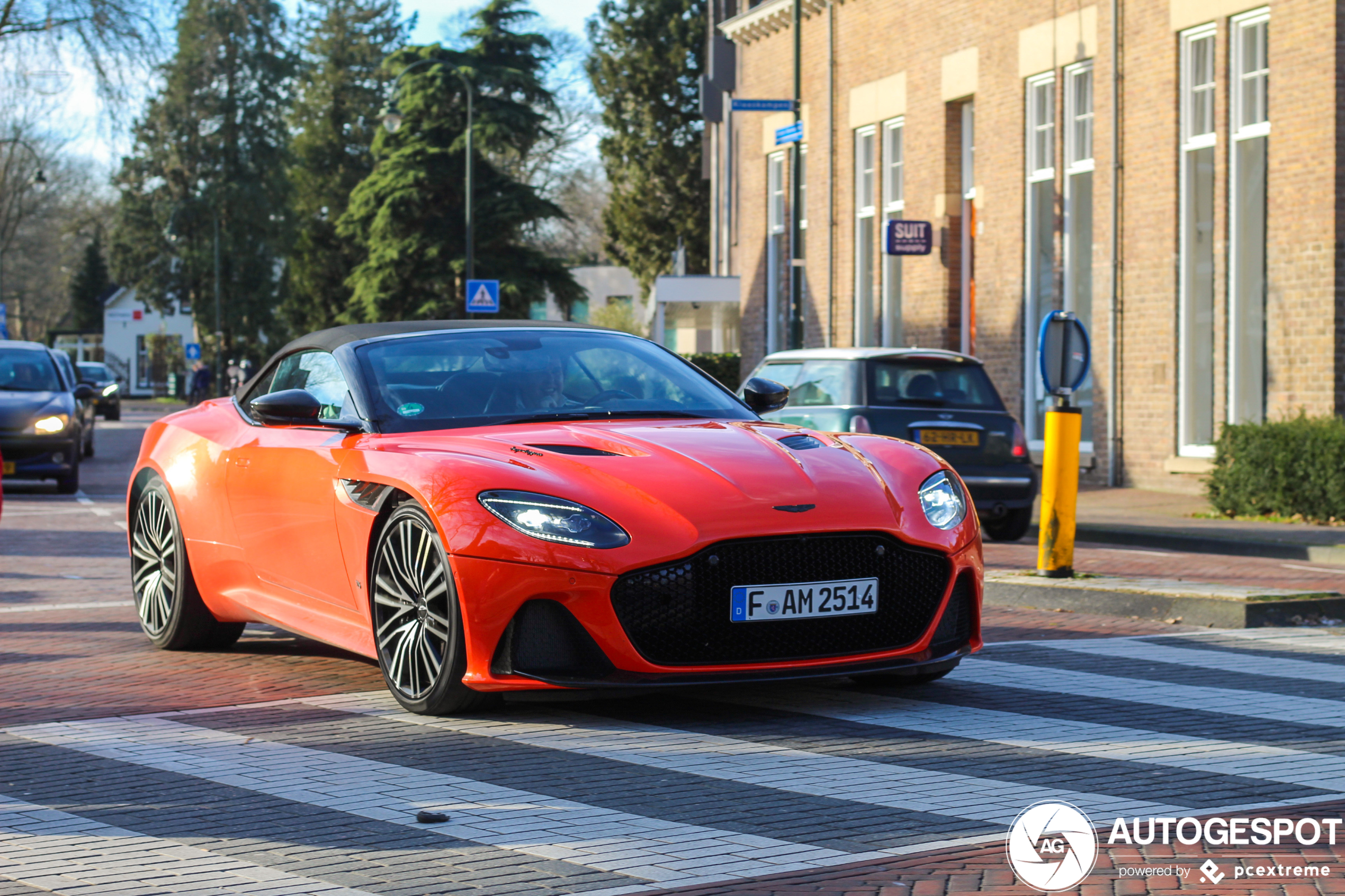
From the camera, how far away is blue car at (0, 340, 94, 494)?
19.1 m

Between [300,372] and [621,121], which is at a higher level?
[621,121]

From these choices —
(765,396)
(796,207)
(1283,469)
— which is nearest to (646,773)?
(765,396)

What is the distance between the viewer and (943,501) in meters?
6.18

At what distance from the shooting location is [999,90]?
24.2 m

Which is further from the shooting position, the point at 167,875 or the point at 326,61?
the point at 326,61

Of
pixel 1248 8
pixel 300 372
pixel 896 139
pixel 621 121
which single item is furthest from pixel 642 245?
pixel 300 372

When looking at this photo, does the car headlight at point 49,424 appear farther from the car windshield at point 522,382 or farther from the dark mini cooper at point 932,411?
the car windshield at point 522,382

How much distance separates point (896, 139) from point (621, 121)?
117ft

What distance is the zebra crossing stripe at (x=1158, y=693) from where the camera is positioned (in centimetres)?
599

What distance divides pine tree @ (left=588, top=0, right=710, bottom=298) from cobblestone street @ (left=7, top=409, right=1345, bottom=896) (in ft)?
180

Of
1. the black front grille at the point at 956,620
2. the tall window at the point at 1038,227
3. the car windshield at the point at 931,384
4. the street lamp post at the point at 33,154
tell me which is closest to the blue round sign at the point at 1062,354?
the car windshield at the point at 931,384

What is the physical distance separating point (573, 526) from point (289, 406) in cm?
157

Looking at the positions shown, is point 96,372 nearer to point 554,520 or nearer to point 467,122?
point 467,122

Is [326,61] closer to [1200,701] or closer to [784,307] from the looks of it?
[784,307]
